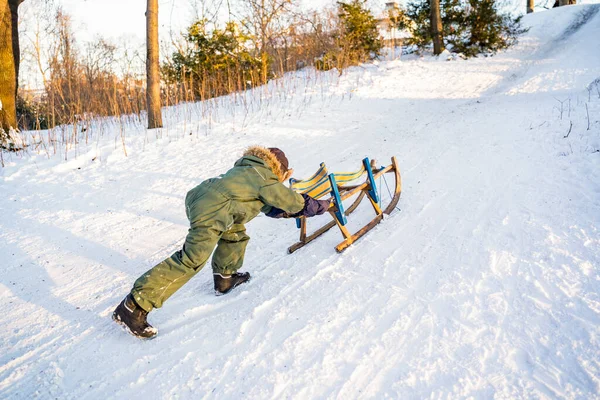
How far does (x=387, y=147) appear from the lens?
262 inches

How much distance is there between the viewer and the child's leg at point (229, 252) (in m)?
3.35

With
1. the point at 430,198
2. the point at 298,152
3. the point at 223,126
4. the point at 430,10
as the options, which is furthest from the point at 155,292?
the point at 430,10

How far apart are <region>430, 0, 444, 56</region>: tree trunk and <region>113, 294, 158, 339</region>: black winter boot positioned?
1499cm

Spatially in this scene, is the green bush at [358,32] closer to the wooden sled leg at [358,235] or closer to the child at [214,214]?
the wooden sled leg at [358,235]

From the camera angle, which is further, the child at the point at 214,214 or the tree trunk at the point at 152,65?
the tree trunk at the point at 152,65

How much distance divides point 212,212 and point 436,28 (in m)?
14.7

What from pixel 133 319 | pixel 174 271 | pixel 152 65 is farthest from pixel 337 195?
pixel 152 65

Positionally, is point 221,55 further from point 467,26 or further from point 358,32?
point 467,26

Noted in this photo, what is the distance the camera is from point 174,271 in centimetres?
287

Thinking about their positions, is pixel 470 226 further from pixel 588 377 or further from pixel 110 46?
pixel 110 46

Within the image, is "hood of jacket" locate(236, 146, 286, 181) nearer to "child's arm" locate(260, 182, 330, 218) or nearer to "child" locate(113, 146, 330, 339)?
"child" locate(113, 146, 330, 339)

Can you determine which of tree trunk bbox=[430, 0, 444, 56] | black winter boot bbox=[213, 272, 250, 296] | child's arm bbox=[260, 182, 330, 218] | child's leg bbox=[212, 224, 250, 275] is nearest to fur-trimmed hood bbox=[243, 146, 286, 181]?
child's arm bbox=[260, 182, 330, 218]

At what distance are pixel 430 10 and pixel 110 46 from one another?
14518 millimetres

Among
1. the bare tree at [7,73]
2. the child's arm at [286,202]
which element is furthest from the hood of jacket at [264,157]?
the bare tree at [7,73]
